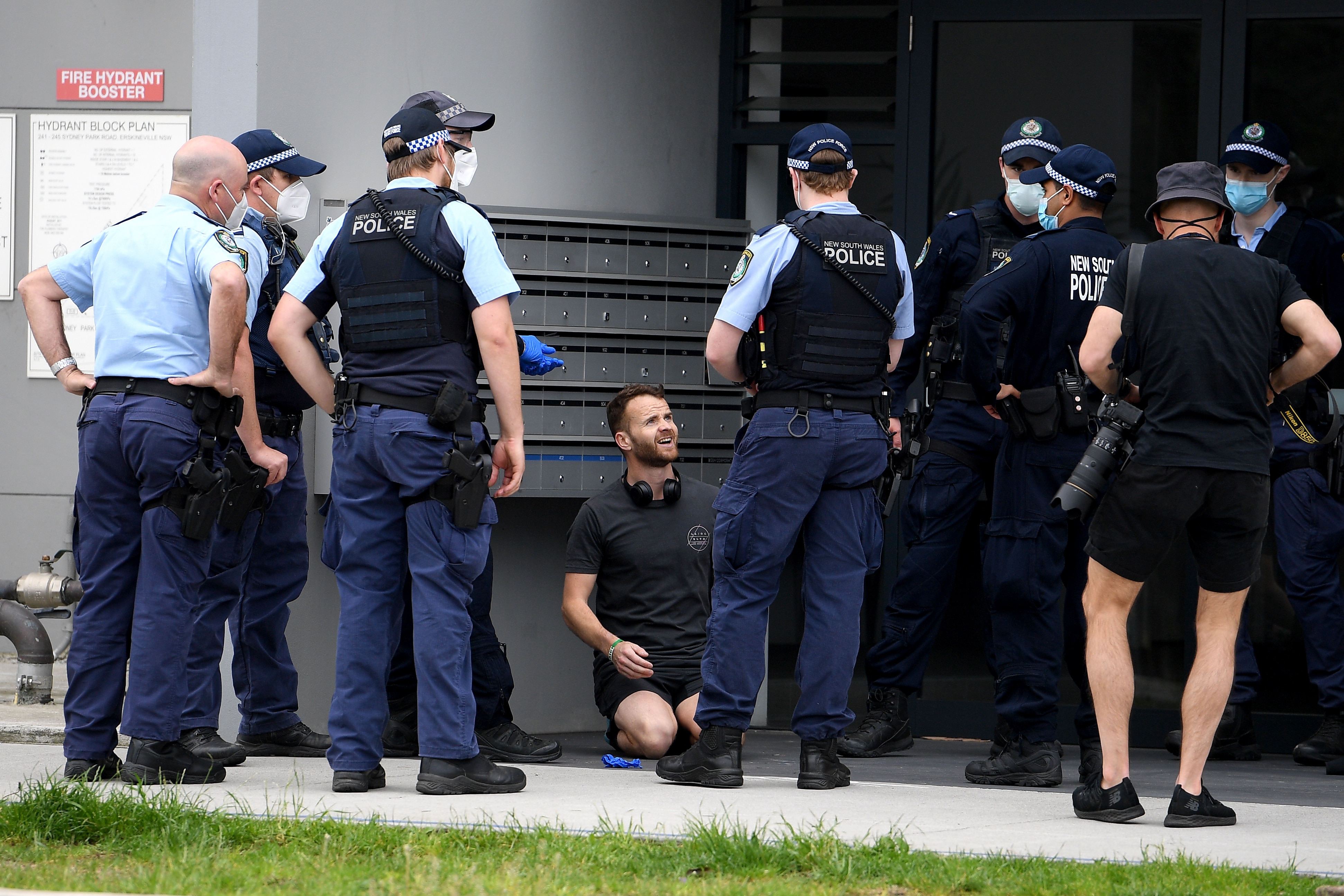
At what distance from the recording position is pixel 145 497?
16.2ft

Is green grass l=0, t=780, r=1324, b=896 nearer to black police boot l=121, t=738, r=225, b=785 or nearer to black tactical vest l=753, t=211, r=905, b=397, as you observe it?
black police boot l=121, t=738, r=225, b=785

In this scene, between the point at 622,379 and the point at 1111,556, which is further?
the point at 622,379

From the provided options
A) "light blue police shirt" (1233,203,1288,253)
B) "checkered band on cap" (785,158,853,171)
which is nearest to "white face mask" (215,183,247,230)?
"checkered band on cap" (785,158,853,171)

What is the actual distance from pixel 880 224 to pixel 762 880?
7.41ft

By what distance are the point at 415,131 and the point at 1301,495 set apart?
11.6 feet

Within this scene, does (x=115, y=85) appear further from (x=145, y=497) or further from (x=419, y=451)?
(x=419, y=451)

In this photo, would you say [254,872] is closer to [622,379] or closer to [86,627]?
[86,627]

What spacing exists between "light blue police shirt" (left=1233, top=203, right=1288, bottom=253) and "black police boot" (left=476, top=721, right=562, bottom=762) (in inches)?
128

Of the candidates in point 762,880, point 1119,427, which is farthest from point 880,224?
point 762,880

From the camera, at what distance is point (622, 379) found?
6.70 m

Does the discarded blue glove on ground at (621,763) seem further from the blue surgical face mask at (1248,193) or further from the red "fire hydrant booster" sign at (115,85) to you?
the red "fire hydrant booster" sign at (115,85)

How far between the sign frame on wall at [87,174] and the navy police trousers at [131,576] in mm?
3484

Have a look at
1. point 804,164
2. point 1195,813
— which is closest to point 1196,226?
point 804,164

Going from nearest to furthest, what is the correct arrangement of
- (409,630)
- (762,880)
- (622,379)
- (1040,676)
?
(762,880), (1040,676), (409,630), (622,379)
